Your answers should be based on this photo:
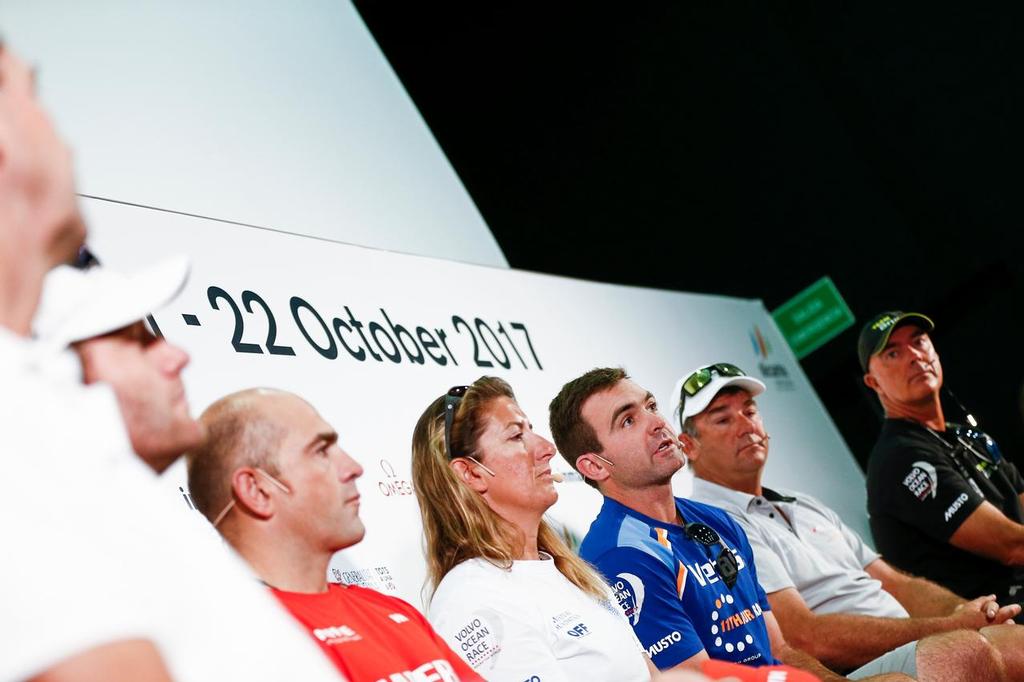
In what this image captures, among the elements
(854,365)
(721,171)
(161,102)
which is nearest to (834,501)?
(854,365)

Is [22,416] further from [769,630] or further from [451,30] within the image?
[451,30]

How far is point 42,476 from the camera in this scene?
0.64m

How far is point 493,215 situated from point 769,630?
3505 millimetres

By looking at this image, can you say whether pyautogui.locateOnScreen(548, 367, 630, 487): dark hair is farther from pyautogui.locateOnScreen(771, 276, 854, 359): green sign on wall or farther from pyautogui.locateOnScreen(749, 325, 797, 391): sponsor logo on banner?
pyautogui.locateOnScreen(771, 276, 854, 359): green sign on wall

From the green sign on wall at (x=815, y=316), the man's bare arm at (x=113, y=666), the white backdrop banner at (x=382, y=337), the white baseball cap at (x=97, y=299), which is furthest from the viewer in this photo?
the green sign on wall at (x=815, y=316)

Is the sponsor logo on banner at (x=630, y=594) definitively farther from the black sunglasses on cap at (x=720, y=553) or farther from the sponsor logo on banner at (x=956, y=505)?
the sponsor logo on banner at (x=956, y=505)

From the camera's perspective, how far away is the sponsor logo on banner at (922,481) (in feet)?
11.4

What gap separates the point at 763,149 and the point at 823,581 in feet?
9.33

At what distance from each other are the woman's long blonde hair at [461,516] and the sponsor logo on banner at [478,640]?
0.16m

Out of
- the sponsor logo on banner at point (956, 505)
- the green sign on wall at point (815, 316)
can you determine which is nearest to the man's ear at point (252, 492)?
the sponsor logo on banner at point (956, 505)

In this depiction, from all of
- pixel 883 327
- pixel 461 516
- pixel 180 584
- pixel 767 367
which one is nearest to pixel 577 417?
pixel 461 516

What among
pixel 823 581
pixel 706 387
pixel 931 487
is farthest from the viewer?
pixel 931 487

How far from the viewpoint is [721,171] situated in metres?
5.50

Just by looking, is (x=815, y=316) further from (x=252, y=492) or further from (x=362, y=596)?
(x=252, y=492)
